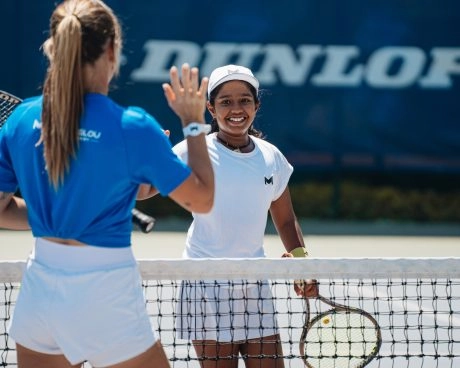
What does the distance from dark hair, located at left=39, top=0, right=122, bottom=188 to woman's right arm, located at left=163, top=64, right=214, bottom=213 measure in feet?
0.77

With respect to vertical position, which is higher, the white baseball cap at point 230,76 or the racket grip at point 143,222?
the white baseball cap at point 230,76

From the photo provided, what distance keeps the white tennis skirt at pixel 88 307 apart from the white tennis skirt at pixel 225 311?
1184 mm

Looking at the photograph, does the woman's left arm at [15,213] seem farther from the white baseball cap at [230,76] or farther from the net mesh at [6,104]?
the white baseball cap at [230,76]

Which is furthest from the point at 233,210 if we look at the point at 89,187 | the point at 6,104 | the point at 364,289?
the point at 364,289

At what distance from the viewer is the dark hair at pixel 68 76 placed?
2920mm

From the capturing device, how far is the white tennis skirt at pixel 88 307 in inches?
117

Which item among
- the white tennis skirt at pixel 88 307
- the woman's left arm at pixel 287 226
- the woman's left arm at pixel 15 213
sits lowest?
the white tennis skirt at pixel 88 307

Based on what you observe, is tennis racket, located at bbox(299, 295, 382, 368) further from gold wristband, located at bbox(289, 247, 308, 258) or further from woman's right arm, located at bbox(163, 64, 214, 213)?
woman's right arm, located at bbox(163, 64, 214, 213)

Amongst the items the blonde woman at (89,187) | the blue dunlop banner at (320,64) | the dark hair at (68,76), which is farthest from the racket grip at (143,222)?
the blue dunlop banner at (320,64)

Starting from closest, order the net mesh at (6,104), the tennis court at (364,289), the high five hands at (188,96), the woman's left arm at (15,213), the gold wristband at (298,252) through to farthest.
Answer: the high five hands at (188,96) < the woman's left arm at (15,213) < the net mesh at (6,104) < the gold wristband at (298,252) < the tennis court at (364,289)

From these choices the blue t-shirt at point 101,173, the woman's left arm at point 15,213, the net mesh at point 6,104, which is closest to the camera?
the blue t-shirt at point 101,173

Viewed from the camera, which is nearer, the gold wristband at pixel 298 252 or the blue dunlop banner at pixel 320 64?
the gold wristband at pixel 298 252

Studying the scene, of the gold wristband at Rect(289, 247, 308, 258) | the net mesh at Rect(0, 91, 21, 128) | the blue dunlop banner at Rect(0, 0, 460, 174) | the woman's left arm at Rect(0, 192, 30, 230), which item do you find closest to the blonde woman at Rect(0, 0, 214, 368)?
the woman's left arm at Rect(0, 192, 30, 230)

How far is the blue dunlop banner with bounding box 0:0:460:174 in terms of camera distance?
12969mm
